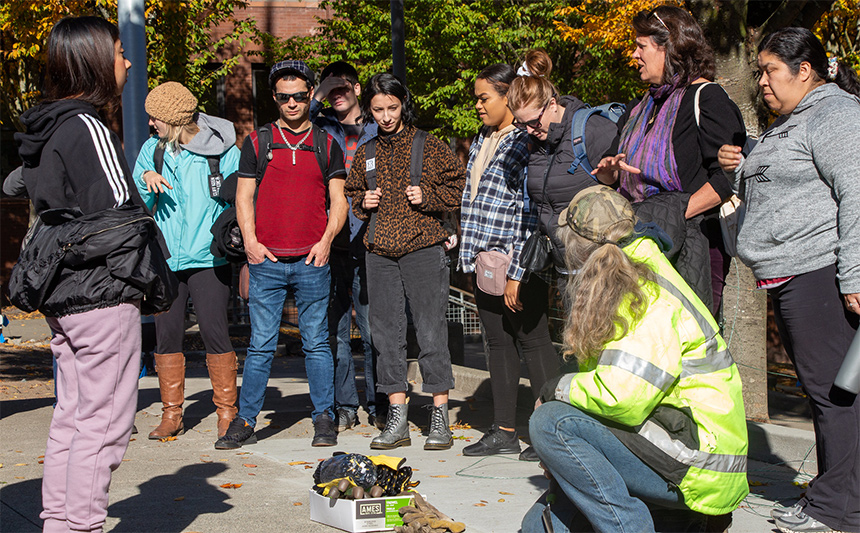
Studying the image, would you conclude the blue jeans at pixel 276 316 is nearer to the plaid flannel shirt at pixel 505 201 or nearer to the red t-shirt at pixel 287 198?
the red t-shirt at pixel 287 198

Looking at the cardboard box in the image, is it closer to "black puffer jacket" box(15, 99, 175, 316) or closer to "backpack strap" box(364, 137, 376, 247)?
"black puffer jacket" box(15, 99, 175, 316)

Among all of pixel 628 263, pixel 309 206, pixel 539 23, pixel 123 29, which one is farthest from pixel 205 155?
pixel 539 23

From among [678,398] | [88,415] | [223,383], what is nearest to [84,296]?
[88,415]

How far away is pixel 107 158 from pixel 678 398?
7.67 feet

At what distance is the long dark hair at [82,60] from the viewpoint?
10.9ft

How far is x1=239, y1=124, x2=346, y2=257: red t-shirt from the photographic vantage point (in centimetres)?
570

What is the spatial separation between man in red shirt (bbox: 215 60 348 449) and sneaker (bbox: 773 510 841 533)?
2915mm

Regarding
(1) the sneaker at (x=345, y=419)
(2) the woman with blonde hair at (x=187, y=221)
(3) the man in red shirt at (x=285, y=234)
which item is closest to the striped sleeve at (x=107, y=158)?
(3) the man in red shirt at (x=285, y=234)

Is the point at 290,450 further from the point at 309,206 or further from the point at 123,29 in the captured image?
the point at 123,29

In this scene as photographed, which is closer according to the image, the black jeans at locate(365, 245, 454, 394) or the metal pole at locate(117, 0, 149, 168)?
the black jeans at locate(365, 245, 454, 394)

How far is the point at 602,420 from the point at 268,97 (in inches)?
829

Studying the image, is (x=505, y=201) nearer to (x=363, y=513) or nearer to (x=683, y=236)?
(x=683, y=236)

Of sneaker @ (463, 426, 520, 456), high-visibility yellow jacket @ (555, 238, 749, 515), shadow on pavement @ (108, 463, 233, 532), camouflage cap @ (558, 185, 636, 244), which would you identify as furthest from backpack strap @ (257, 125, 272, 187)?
high-visibility yellow jacket @ (555, 238, 749, 515)

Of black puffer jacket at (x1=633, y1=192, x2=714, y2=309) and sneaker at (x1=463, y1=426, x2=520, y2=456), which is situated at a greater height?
black puffer jacket at (x1=633, y1=192, x2=714, y2=309)
